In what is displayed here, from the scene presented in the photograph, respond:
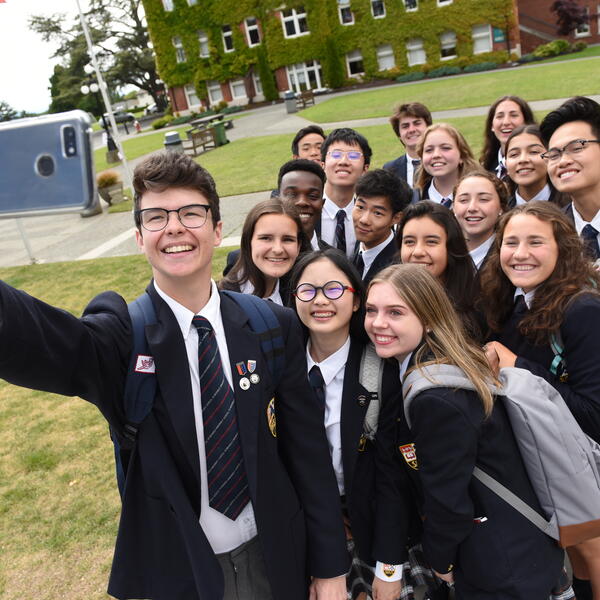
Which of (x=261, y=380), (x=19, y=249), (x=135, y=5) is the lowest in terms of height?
(x=19, y=249)

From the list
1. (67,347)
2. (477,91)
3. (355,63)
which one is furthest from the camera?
(355,63)

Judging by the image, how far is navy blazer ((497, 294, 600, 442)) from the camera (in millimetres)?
2053

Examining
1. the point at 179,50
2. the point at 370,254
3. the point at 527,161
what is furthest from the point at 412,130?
the point at 179,50

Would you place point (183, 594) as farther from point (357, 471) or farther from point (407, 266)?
point (407, 266)

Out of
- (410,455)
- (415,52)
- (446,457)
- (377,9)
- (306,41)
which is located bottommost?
(410,455)

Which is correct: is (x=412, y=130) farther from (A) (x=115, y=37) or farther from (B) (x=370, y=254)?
(A) (x=115, y=37)

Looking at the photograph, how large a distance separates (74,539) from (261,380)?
2.67 meters

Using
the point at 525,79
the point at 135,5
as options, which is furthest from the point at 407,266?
the point at 135,5

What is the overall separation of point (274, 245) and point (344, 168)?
57.4 inches

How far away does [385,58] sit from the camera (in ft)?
122

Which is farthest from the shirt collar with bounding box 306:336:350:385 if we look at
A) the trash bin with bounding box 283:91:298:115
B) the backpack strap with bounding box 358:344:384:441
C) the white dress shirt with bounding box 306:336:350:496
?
the trash bin with bounding box 283:91:298:115

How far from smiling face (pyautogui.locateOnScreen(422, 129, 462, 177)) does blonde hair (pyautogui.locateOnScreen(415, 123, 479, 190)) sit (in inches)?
1.4

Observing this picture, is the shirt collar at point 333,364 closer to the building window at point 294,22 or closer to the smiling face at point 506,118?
the smiling face at point 506,118

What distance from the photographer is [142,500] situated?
1696 mm
